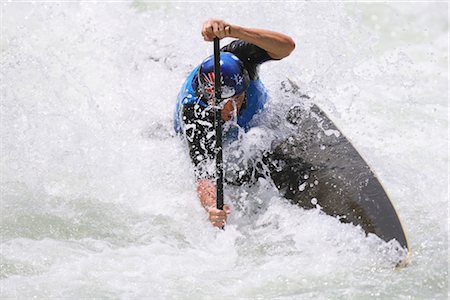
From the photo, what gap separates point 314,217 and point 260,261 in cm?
48

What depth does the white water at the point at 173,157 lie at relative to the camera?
4176 millimetres

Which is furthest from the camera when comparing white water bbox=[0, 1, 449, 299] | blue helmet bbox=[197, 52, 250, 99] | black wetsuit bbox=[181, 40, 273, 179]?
black wetsuit bbox=[181, 40, 273, 179]

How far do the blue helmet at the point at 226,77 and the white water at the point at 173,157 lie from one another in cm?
42

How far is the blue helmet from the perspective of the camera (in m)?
4.46

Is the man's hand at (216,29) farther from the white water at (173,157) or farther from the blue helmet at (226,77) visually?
the white water at (173,157)

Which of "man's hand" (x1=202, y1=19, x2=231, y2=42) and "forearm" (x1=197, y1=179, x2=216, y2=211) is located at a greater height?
"man's hand" (x1=202, y1=19, x2=231, y2=42)

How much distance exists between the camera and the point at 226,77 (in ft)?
14.6

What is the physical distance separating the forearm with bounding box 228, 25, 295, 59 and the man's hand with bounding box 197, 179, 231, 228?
0.81m

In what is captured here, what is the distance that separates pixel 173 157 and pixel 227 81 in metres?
0.89

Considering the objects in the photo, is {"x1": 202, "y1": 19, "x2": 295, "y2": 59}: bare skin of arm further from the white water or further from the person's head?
the white water

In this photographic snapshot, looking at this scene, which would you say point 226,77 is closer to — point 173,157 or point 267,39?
point 267,39

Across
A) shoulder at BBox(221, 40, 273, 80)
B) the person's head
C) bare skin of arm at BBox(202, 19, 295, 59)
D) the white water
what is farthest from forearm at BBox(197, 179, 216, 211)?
bare skin of arm at BBox(202, 19, 295, 59)

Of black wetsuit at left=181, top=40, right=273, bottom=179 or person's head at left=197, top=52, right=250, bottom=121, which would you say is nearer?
person's head at left=197, top=52, right=250, bottom=121

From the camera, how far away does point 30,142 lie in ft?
18.0
